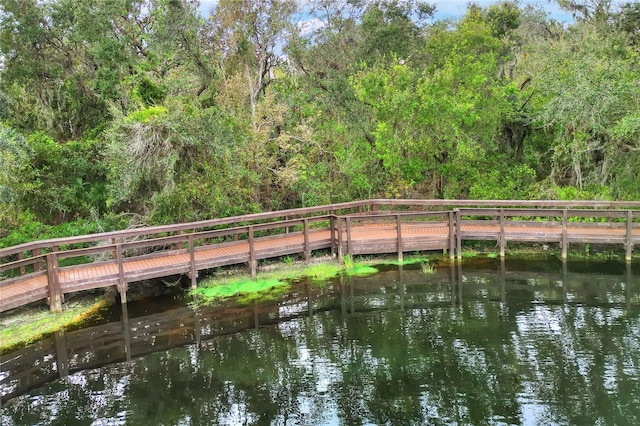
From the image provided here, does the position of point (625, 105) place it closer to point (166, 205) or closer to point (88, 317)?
point (166, 205)

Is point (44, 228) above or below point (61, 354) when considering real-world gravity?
above

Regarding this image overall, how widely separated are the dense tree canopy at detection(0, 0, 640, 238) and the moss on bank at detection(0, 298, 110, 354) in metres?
2.90

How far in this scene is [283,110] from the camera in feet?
44.8

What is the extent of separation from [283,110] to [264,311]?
20.2 ft

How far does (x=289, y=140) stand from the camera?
14.4 metres

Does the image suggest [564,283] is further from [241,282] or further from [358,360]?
[241,282]

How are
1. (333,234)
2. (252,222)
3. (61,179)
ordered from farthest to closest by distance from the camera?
(61,179) → (252,222) → (333,234)

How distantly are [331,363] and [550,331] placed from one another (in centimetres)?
358

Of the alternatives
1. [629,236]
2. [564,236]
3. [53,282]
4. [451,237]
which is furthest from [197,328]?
[629,236]

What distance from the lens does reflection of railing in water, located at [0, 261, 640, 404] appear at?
25.6 feet

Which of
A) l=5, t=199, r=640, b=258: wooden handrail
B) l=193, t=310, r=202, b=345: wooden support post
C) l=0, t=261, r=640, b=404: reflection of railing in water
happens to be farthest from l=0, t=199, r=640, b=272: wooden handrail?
l=193, t=310, r=202, b=345: wooden support post

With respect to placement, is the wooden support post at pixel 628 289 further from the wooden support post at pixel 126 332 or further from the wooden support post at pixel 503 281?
the wooden support post at pixel 126 332

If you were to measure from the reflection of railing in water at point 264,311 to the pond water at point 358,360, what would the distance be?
36 millimetres

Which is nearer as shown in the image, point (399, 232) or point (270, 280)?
point (270, 280)
